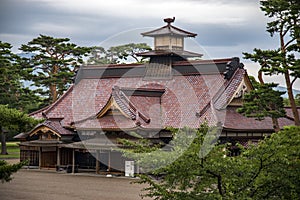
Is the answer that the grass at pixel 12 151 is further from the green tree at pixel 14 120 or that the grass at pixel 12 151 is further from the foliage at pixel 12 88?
the green tree at pixel 14 120

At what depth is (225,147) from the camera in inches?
537

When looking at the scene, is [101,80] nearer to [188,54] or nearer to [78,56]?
[188,54]

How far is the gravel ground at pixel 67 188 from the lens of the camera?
20.6 metres

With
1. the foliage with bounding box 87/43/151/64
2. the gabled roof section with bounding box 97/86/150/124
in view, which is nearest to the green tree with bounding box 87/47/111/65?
the foliage with bounding box 87/43/151/64

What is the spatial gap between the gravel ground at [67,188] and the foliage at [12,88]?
54.8 ft

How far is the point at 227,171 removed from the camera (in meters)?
12.4

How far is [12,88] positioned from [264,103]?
25211 mm

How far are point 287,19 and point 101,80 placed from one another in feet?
42.2

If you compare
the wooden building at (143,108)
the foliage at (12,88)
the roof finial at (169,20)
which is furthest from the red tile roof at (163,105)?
the foliage at (12,88)

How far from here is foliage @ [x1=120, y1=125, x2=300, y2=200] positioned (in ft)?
40.0

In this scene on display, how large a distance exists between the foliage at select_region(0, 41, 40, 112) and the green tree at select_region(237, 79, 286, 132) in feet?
72.8

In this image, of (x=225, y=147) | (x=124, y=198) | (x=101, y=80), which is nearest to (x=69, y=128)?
(x=101, y=80)

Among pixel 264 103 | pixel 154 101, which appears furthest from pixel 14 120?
pixel 154 101

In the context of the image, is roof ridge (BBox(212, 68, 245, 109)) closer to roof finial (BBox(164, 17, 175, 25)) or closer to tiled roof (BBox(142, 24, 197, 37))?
tiled roof (BBox(142, 24, 197, 37))
